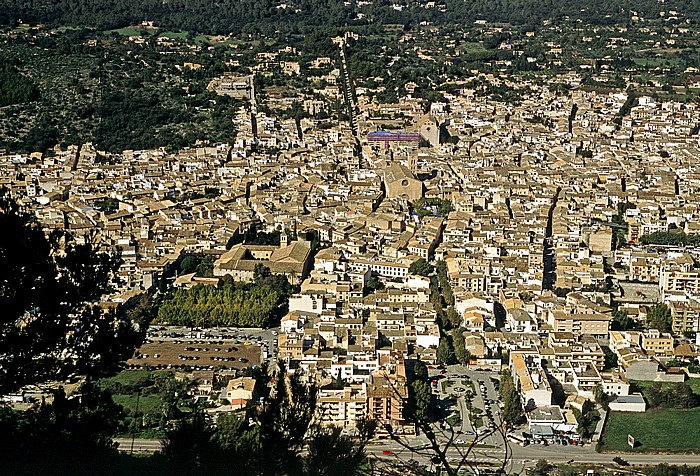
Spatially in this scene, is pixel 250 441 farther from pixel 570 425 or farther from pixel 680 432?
pixel 680 432


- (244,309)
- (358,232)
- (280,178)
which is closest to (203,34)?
(280,178)

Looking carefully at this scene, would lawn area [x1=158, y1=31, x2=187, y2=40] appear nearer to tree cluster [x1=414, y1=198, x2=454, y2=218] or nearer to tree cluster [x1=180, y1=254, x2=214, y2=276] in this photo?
tree cluster [x1=414, y1=198, x2=454, y2=218]

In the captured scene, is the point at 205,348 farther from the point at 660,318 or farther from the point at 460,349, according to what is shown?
Answer: the point at 660,318

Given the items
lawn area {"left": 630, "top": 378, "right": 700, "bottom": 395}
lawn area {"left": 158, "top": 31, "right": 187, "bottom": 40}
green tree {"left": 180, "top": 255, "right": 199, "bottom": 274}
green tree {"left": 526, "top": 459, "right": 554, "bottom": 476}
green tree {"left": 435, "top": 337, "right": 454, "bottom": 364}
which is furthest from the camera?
lawn area {"left": 158, "top": 31, "right": 187, "bottom": 40}

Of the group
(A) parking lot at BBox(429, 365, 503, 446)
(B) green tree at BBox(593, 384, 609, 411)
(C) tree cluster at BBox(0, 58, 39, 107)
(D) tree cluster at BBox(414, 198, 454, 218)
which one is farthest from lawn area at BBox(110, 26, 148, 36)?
(B) green tree at BBox(593, 384, 609, 411)

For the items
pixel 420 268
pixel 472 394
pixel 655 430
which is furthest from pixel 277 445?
pixel 420 268

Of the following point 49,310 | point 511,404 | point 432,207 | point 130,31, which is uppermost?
point 49,310
